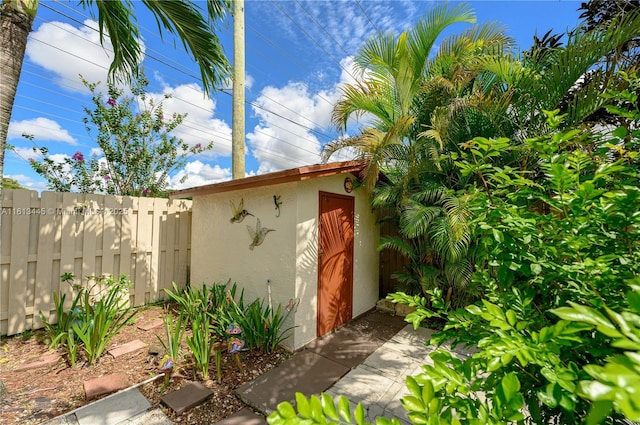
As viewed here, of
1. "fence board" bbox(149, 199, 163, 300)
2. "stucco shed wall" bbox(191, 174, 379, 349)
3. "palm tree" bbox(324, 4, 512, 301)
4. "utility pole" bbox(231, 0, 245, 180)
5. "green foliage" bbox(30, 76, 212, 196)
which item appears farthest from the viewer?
"green foliage" bbox(30, 76, 212, 196)

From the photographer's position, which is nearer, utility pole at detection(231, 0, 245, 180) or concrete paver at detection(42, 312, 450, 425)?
concrete paver at detection(42, 312, 450, 425)

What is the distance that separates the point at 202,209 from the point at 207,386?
3656mm

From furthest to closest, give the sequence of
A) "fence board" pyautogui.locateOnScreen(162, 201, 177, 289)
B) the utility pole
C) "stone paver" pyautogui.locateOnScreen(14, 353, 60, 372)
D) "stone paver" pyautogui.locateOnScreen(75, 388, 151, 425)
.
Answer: "fence board" pyautogui.locateOnScreen(162, 201, 177, 289) → the utility pole → "stone paver" pyautogui.locateOnScreen(14, 353, 60, 372) → "stone paver" pyautogui.locateOnScreen(75, 388, 151, 425)

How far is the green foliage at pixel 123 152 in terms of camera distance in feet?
22.7

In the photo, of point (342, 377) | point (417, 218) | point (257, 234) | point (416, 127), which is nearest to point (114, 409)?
point (342, 377)

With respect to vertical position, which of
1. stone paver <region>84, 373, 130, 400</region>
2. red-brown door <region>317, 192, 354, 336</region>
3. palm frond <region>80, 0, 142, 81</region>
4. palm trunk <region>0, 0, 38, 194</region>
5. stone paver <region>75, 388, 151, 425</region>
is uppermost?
palm frond <region>80, 0, 142, 81</region>

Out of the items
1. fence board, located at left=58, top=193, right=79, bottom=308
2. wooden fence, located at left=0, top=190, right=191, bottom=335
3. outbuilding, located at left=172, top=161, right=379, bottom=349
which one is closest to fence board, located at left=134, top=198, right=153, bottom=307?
wooden fence, located at left=0, top=190, right=191, bottom=335

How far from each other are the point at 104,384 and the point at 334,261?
350cm

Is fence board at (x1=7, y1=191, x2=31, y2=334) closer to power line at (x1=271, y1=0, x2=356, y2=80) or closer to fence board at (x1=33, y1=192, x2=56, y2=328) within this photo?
fence board at (x1=33, y1=192, x2=56, y2=328)

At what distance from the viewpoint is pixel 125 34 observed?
12.6 ft

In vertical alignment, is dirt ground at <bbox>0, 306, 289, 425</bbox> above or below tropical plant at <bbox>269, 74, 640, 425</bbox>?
below

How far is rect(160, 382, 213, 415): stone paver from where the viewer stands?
278 centimetres

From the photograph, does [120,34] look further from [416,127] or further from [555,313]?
[555,313]

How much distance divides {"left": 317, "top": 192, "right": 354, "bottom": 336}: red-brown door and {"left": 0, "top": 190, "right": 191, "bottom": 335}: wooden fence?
12.8 feet
